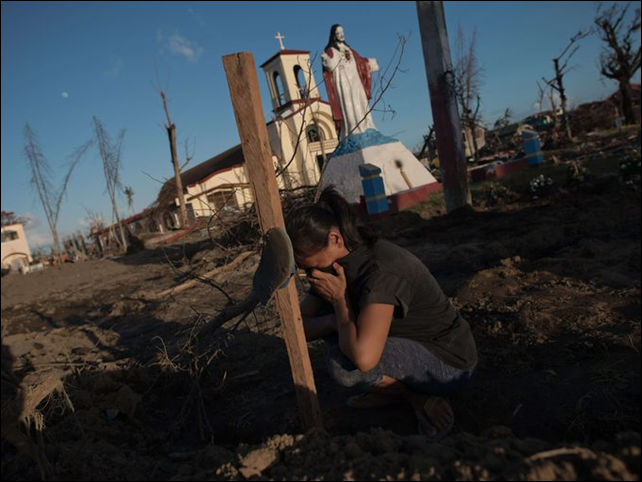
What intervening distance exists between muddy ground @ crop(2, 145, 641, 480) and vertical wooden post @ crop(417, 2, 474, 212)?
2.91 meters

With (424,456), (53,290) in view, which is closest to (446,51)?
(424,456)

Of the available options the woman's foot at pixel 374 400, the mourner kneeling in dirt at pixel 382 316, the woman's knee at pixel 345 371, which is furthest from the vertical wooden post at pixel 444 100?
the woman's knee at pixel 345 371

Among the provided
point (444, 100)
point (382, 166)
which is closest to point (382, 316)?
point (444, 100)

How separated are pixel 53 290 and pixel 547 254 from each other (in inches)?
498

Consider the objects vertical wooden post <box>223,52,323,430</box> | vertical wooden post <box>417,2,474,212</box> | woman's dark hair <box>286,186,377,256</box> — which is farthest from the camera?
vertical wooden post <box>417,2,474,212</box>

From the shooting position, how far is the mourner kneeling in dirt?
1.76 metres

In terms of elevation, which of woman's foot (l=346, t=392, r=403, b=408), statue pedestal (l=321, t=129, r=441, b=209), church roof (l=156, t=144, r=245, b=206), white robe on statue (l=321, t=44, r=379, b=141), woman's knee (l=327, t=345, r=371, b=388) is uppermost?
church roof (l=156, t=144, r=245, b=206)

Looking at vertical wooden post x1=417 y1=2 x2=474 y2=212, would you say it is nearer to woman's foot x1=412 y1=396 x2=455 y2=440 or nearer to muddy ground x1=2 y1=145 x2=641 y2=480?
muddy ground x1=2 y1=145 x2=641 y2=480

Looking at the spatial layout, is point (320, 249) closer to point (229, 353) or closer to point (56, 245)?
point (229, 353)

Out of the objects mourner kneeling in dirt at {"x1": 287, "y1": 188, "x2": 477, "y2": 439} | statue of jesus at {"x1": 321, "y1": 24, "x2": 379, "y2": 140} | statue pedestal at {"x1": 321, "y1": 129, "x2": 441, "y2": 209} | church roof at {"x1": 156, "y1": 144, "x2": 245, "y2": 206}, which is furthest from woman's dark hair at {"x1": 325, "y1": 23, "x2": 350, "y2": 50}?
church roof at {"x1": 156, "y1": 144, "x2": 245, "y2": 206}

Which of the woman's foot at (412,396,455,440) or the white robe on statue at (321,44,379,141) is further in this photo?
the white robe on statue at (321,44,379,141)

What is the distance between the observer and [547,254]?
16.1ft

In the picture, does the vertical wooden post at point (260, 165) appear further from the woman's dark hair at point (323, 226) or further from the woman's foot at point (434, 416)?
the woman's foot at point (434, 416)

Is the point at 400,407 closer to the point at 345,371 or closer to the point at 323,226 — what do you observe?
the point at 345,371
